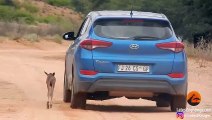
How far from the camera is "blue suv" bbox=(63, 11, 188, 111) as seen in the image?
13.8m

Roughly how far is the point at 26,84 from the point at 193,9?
77.9 ft

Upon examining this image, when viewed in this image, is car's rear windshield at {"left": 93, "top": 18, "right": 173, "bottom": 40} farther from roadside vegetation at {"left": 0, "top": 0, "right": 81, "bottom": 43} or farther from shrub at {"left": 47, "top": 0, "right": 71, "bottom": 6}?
shrub at {"left": 47, "top": 0, "right": 71, "bottom": 6}

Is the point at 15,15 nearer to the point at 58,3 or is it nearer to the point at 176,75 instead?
the point at 58,3

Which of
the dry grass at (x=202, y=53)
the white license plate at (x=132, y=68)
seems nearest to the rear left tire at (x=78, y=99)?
the white license plate at (x=132, y=68)

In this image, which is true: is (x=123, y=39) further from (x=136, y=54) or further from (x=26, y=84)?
(x=26, y=84)

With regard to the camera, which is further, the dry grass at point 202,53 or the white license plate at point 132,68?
the dry grass at point 202,53

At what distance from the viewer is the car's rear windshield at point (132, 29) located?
1409 centimetres

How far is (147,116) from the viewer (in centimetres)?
1359

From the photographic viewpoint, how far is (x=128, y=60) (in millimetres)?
13812

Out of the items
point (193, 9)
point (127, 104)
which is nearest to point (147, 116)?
point (127, 104)

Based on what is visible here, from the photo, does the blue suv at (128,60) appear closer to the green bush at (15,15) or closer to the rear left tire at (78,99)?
the rear left tire at (78,99)

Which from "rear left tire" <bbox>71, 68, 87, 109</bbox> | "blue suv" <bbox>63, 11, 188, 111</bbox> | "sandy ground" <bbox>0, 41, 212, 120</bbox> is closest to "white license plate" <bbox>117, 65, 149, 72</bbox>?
"blue suv" <bbox>63, 11, 188, 111</bbox>

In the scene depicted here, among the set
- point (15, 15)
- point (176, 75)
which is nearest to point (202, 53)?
point (176, 75)

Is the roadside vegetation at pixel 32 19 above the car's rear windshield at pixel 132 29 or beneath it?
beneath
